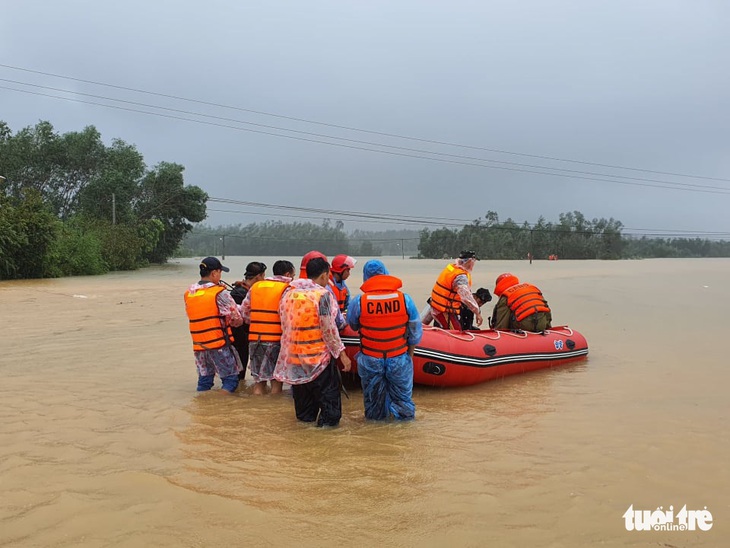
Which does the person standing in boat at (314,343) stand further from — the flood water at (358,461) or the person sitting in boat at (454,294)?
the person sitting in boat at (454,294)

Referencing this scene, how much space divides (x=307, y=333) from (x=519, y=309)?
3.85 m

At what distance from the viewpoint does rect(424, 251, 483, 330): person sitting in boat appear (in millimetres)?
7410

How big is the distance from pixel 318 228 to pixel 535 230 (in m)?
35.0

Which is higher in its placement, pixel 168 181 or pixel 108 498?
pixel 168 181

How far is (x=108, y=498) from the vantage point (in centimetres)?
329

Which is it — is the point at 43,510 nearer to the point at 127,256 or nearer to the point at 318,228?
the point at 127,256

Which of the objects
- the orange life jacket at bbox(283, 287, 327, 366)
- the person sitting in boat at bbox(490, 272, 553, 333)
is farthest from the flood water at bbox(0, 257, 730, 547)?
the person sitting in boat at bbox(490, 272, 553, 333)

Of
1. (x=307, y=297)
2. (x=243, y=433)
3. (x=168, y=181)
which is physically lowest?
(x=243, y=433)

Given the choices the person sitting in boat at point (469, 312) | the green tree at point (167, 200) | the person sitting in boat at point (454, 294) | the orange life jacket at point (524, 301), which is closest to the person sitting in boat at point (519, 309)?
the orange life jacket at point (524, 301)

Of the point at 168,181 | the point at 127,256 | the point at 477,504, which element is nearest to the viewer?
the point at 477,504

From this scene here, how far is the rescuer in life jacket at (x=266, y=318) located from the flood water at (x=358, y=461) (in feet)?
1.22

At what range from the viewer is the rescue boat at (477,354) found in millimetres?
6074

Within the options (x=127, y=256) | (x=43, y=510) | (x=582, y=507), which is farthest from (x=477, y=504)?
(x=127, y=256)

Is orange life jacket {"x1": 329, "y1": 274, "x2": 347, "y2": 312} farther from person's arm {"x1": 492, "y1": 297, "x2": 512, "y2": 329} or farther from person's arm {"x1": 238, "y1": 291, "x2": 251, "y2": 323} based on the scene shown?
person's arm {"x1": 492, "y1": 297, "x2": 512, "y2": 329}
